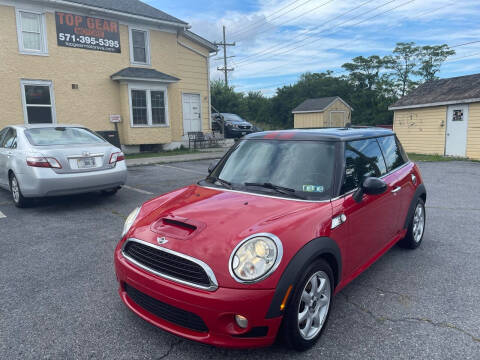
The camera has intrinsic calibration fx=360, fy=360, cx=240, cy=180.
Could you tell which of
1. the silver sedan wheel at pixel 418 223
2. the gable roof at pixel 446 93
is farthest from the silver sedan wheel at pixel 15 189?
the gable roof at pixel 446 93

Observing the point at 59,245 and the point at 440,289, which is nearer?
the point at 440,289

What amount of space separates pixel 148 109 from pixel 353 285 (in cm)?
1437

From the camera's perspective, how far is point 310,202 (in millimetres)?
2852

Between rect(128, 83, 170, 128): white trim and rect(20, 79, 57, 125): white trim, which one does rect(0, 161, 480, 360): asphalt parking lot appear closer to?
rect(20, 79, 57, 125): white trim

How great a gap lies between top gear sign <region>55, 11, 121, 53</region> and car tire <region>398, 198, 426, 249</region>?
1434cm

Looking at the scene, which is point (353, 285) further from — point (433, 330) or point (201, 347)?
point (201, 347)

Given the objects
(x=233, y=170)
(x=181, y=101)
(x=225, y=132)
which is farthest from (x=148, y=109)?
(x=233, y=170)

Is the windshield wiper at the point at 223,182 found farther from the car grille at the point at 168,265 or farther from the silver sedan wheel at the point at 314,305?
the silver sedan wheel at the point at 314,305

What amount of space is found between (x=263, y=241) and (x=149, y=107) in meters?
15.0

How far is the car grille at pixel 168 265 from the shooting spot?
7.50 feet

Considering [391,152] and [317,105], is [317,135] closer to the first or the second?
[391,152]

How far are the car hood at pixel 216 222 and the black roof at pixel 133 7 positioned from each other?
46.7 feet

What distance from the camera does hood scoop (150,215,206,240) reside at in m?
2.53

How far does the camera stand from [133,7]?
16.3 metres
